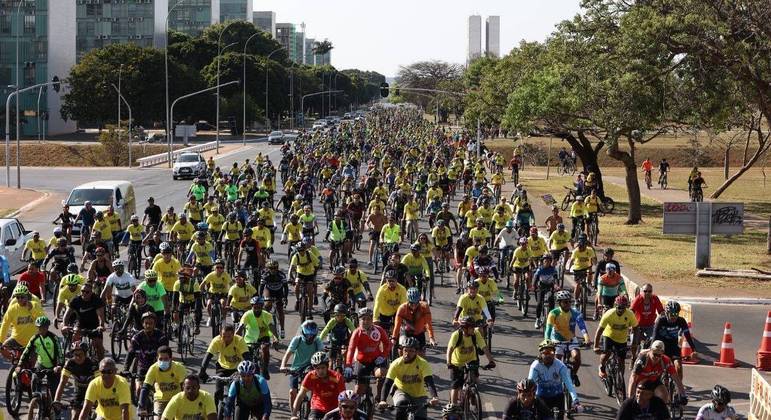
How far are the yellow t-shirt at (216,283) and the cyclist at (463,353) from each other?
586cm

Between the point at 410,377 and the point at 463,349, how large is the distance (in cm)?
119

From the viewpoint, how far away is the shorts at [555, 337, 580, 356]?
1419 centimetres

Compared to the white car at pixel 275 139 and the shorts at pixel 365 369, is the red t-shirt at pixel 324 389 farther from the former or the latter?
the white car at pixel 275 139

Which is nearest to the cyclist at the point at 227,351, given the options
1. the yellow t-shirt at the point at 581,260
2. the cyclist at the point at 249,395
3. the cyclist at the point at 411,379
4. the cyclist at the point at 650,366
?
the cyclist at the point at 249,395

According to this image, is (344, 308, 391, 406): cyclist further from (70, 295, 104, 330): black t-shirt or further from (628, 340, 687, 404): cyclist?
(70, 295, 104, 330): black t-shirt

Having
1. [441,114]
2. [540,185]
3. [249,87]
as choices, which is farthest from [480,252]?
[441,114]

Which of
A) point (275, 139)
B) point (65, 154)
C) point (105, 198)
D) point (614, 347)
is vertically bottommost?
point (614, 347)

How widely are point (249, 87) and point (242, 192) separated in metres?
101

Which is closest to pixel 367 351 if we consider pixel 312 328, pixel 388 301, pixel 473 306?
pixel 312 328

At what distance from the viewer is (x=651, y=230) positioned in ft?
122

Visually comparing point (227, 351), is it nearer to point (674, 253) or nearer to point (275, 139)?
point (674, 253)

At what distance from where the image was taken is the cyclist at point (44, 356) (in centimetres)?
1312

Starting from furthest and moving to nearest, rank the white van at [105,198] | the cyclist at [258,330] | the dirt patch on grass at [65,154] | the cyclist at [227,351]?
1. the dirt patch on grass at [65,154]
2. the white van at [105,198]
3. the cyclist at [258,330]
4. the cyclist at [227,351]

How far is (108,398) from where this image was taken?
35.8ft
